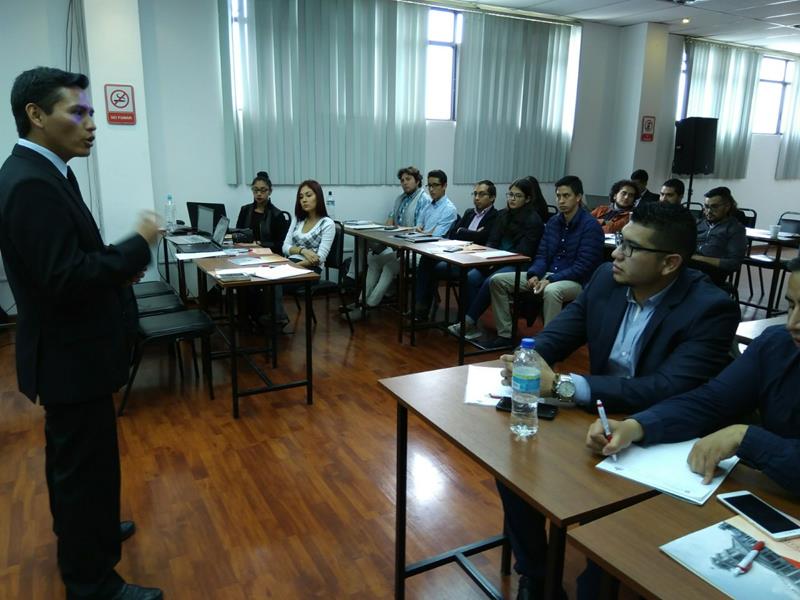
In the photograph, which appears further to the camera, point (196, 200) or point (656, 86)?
point (656, 86)

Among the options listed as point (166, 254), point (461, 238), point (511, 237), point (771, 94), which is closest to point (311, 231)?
point (166, 254)

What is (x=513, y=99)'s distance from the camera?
A: 22.4 feet

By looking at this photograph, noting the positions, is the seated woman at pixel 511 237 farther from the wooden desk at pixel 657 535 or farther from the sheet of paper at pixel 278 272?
the wooden desk at pixel 657 535

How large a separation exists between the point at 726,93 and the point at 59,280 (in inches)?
361

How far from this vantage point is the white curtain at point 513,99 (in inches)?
258

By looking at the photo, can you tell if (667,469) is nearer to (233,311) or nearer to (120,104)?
(233,311)

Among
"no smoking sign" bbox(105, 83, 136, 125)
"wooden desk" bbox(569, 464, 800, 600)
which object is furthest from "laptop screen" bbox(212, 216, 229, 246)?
"wooden desk" bbox(569, 464, 800, 600)

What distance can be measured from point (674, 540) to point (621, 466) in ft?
0.86

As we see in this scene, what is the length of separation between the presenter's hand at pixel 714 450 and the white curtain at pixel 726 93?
7.98 metres

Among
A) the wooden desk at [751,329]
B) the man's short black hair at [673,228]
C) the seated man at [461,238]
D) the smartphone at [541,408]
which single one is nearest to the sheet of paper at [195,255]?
the seated man at [461,238]

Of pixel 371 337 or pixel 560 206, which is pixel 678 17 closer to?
pixel 560 206

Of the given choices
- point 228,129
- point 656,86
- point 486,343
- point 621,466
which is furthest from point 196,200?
point 656,86

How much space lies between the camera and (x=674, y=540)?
1.02 metres

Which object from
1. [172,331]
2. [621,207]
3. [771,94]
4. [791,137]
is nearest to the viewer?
[172,331]
